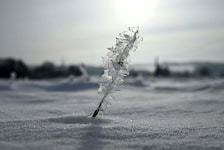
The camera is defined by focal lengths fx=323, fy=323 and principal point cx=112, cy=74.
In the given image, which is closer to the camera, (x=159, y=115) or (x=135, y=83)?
(x=159, y=115)

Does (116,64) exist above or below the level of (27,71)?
above

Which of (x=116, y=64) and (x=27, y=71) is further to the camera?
(x=27, y=71)

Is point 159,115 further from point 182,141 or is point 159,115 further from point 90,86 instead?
point 90,86

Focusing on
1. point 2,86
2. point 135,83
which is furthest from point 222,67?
point 2,86

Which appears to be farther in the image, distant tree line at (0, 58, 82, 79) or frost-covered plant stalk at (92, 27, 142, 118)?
distant tree line at (0, 58, 82, 79)

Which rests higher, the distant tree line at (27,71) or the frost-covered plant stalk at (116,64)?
the frost-covered plant stalk at (116,64)

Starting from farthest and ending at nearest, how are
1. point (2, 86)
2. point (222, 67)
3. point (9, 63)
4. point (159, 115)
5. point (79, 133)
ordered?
point (222, 67)
point (9, 63)
point (2, 86)
point (159, 115)
point (79, 133)

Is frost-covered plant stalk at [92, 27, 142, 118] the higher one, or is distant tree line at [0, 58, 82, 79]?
frost-covered plant stalk at [92, 27, 142, 118]

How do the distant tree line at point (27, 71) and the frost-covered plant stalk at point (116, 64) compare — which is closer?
the frost-covered plant stalk at point (116, 64)
